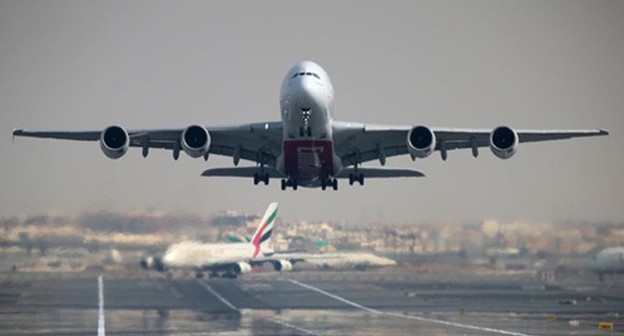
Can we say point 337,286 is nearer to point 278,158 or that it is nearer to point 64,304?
point 64,304

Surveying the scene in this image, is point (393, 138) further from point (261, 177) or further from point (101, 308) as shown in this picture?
point (101, 308)

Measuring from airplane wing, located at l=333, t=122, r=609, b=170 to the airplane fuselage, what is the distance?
1.15 m

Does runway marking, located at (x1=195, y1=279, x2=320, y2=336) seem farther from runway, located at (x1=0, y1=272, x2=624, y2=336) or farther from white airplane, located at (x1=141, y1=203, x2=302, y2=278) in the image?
white airplane, located at (x1=141, y1=203, x2=302, y2=278)

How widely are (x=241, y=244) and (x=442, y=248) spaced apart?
3759 centimetres

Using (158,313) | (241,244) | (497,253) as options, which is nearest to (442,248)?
(497,253)

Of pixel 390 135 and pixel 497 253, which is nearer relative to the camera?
pixel 390 135

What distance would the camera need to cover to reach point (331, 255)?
117 m

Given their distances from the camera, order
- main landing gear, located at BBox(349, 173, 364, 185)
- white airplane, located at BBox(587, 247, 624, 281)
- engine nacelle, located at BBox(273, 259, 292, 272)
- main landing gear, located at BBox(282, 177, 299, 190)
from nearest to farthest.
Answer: main landing gear, located at BBox(282, 177, 299, 190) < main landing gear, located at BBox(349, 173, 364, 185) < white airplane, located at BBox(587, 247, 624, 281) < engine nacelle, located at BBox(273, 259, 292, 272)

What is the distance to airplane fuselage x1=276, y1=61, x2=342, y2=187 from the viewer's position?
5622 centimetres

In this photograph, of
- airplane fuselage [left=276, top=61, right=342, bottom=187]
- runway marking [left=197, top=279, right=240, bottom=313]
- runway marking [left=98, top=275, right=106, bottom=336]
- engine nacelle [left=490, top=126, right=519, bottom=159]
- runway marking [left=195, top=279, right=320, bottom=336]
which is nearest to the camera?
airplane fuselage [left=276, top=61, right=342, bottom=187]

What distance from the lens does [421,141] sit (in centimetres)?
5803

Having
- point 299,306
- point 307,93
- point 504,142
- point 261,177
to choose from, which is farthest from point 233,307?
point 307,93

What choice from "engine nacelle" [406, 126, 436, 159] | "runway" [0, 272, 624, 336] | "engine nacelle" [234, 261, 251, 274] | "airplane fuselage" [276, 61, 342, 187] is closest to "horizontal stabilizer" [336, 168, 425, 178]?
"airplane fuselage" [276, 61, 342, 187]

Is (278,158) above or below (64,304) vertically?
above
